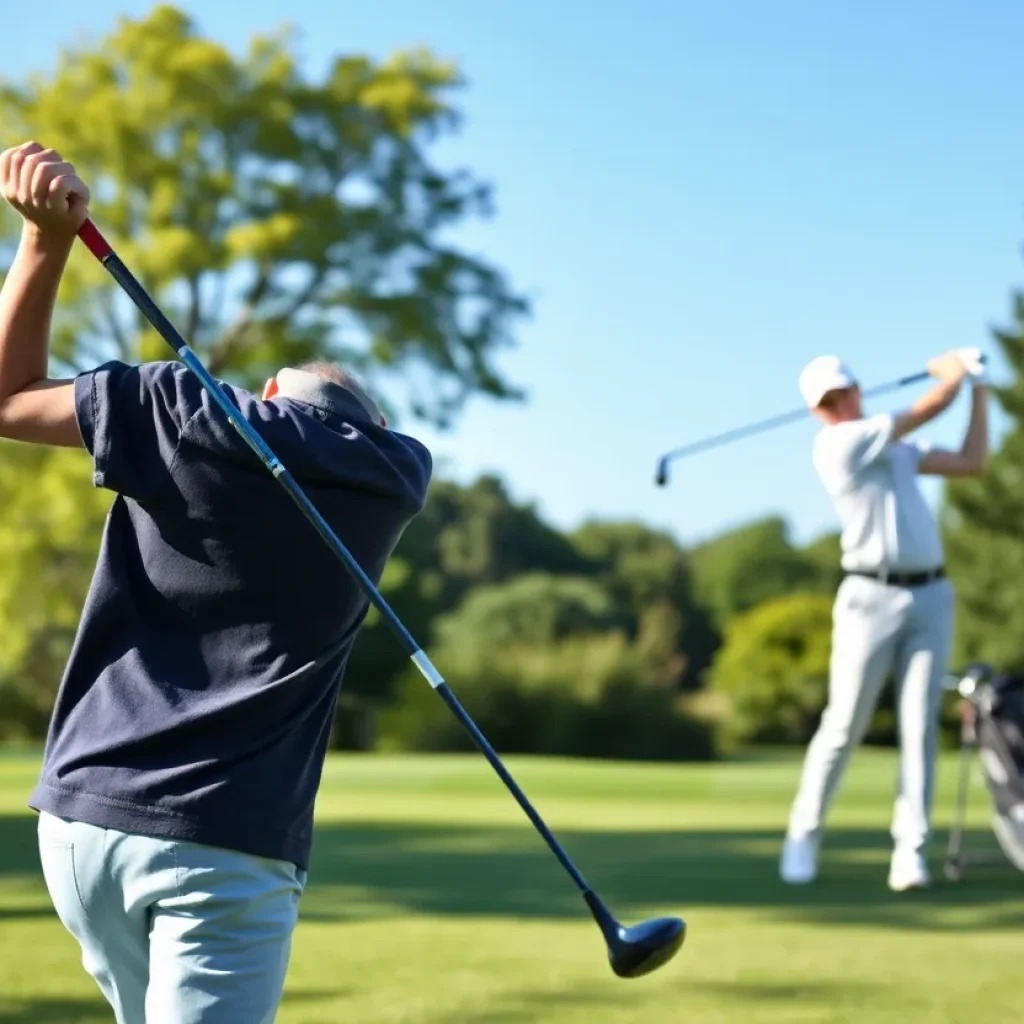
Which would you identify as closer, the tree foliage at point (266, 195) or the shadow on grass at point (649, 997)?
the shadow on grass at point (649, 997)

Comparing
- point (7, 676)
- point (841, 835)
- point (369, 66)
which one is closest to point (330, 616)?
point (841, 835)

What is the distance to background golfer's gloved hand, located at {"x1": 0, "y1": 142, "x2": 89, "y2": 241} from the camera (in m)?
2.12

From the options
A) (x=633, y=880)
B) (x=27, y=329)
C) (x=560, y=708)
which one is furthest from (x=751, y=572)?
(x=27, y=329)

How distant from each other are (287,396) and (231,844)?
570 mm

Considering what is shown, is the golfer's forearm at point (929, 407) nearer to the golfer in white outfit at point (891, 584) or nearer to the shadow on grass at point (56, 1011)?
the golfer in white outfit at point (891, 584)

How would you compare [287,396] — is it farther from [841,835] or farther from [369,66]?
[369,66]

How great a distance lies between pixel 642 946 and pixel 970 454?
429 centimetres

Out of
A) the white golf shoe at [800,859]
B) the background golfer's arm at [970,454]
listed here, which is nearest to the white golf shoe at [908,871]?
the white golf shoe at [800,859]

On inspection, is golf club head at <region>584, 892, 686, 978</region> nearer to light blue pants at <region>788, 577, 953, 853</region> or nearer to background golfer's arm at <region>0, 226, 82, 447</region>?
background golfer's arm at <region>0, 226, 82, 447</region>

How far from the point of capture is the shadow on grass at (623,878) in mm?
5781

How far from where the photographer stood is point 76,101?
78.4 feet

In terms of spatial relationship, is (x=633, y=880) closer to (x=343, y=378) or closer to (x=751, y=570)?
(x=343, y=378)

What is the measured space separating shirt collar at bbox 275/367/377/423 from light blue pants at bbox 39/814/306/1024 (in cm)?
56

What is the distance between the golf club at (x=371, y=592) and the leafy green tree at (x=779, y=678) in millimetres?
32575
